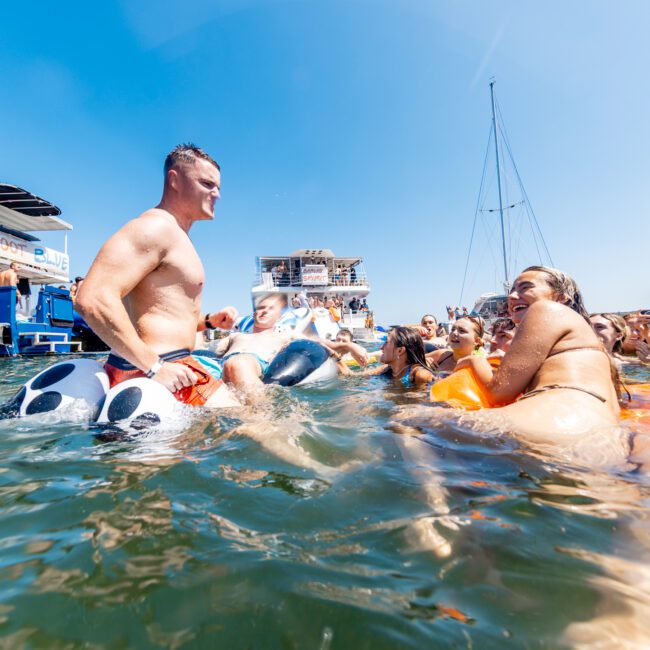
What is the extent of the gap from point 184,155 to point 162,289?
996mm

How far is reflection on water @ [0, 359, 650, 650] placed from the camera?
0.79 m

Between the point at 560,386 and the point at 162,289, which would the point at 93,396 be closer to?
the point at 162,289

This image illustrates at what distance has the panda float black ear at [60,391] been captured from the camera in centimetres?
228

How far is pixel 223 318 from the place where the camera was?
334cm

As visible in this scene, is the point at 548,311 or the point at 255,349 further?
the point at 255,349

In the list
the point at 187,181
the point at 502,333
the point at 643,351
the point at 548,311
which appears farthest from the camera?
the point at 643,351

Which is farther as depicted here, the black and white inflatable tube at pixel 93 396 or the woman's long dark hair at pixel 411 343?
the woman's long dark hair at pixel 411 343

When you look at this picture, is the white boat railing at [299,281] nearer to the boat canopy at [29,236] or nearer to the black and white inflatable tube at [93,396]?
the boat canopy at [29,236]

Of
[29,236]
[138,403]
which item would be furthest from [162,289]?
[29,236]

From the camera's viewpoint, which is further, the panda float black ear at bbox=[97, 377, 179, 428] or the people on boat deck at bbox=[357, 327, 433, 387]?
the people on boat deck at bbox=[357, 327, 433, 387]

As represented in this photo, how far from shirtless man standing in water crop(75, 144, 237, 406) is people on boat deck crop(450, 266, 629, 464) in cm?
191

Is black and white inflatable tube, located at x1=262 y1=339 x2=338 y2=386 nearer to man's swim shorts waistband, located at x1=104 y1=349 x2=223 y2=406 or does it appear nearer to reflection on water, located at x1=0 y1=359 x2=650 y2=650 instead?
man's swim shorts waistband, located at x1=104 y1=349 x2=223 y2=406

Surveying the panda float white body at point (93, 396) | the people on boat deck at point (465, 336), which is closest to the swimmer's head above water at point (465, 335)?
the people on boat deck at point (465, 336)

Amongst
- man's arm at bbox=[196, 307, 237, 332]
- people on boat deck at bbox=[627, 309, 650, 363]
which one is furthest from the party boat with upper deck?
man's arm at bbox=[196, 307, 237, 332]
